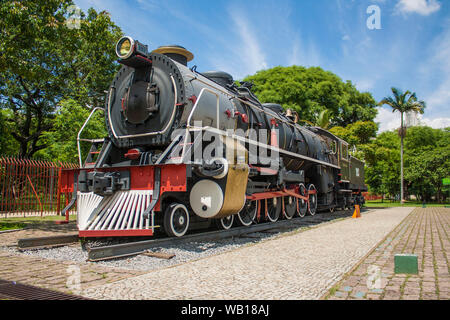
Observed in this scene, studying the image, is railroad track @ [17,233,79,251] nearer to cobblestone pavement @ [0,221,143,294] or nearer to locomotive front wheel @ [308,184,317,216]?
cobblestone pavement @ [0,221,143,294]

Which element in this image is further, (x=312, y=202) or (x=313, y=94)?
(x=313, y=94)

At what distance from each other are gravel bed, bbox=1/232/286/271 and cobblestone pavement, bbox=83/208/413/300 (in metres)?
0.37

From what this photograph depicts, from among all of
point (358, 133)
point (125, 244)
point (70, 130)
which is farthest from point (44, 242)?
point (358, 133)

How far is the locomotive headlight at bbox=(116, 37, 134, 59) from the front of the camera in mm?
6670

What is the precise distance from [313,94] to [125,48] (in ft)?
89.9

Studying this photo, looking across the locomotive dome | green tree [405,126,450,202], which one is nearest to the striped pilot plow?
the locomotive dome

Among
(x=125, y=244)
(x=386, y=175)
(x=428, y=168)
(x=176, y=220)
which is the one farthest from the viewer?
(x=386, y=175)

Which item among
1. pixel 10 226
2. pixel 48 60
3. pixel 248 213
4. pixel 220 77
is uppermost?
→ pixel 48 60

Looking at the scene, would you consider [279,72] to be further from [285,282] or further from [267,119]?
[285,282]

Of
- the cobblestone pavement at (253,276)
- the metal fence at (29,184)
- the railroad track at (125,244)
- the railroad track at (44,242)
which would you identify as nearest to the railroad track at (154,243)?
the railroad track at (125,244)

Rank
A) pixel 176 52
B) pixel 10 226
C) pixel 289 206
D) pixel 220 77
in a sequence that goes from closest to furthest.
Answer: pixel 176 52
pixel 220 77
pixel 10 226
pixel 289 206

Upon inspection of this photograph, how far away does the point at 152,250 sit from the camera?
5.75m

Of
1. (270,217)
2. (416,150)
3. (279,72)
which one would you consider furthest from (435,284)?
(416,150)

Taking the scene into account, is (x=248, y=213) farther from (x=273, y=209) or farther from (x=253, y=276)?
(x=253, y=276)
